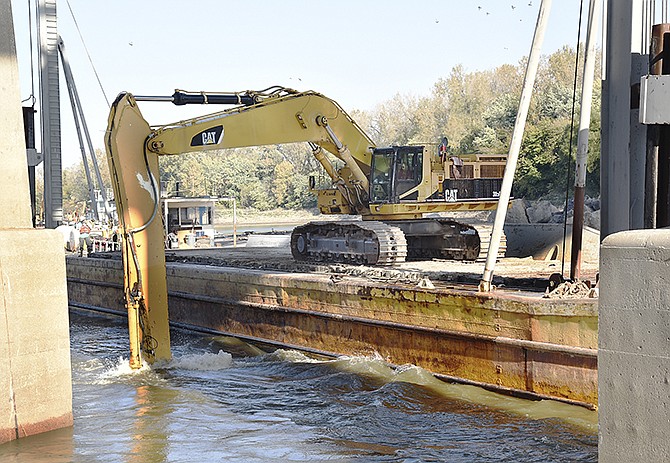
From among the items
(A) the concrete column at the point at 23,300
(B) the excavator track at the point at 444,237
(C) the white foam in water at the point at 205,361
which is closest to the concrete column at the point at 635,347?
(A) the concrete column at the point at 23,300

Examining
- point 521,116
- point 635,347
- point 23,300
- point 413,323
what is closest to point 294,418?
point 413,323

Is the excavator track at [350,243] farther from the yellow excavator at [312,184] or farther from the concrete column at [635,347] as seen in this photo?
the concrete column at [635,347]

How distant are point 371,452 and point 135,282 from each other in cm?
478

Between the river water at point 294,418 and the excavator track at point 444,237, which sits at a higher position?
the excavator track at point 444,237

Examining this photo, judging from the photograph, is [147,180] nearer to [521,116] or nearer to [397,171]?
[521,116]

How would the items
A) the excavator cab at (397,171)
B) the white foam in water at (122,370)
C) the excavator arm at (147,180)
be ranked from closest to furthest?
the excavator arm at (147,180) < the white foam in water at (122,370) < the excavator cab at (397,171)

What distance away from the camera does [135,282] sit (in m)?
12.1

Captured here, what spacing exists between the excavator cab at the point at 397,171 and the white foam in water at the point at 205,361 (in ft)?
17.9

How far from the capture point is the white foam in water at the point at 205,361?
13.5 metres

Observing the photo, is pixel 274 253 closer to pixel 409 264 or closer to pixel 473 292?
pixel 409 264

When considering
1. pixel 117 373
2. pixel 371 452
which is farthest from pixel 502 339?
pixel 117 373

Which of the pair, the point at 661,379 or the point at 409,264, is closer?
the point at 661,379

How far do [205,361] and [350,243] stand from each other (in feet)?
16.5

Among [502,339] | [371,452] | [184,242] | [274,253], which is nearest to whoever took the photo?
[371,452]
